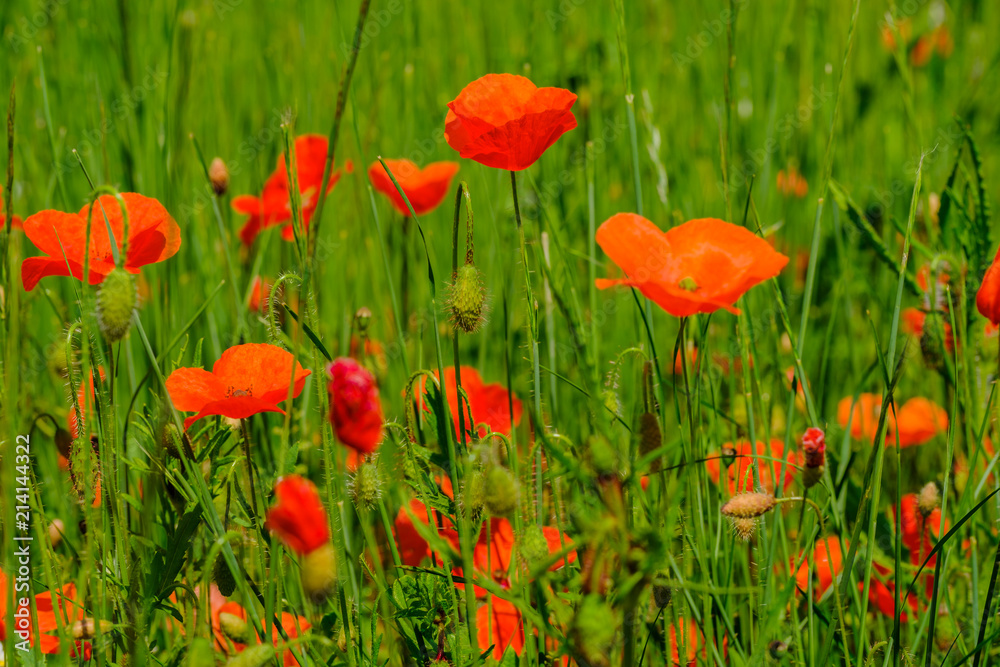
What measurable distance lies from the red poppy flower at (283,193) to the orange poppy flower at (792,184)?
106 cm

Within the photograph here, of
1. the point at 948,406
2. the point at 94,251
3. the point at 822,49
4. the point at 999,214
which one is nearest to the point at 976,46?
the point at 822,49

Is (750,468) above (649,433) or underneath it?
underneath

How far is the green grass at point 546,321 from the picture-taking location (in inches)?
33.2

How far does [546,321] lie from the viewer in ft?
4.48

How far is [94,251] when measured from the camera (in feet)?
3.33

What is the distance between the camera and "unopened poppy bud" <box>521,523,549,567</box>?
0.74 m

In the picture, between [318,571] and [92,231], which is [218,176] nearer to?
[92,231]

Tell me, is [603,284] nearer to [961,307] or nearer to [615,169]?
[961,307]

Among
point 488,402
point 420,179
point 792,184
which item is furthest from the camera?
point 792,184

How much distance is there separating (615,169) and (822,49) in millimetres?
824

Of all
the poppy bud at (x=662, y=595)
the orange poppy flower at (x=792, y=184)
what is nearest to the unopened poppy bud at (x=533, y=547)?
the poppy bud at (x=662, y=595)

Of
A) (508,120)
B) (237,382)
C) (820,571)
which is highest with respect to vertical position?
(508,120)


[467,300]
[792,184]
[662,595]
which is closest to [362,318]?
[467,300]

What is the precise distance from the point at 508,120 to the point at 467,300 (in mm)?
192
